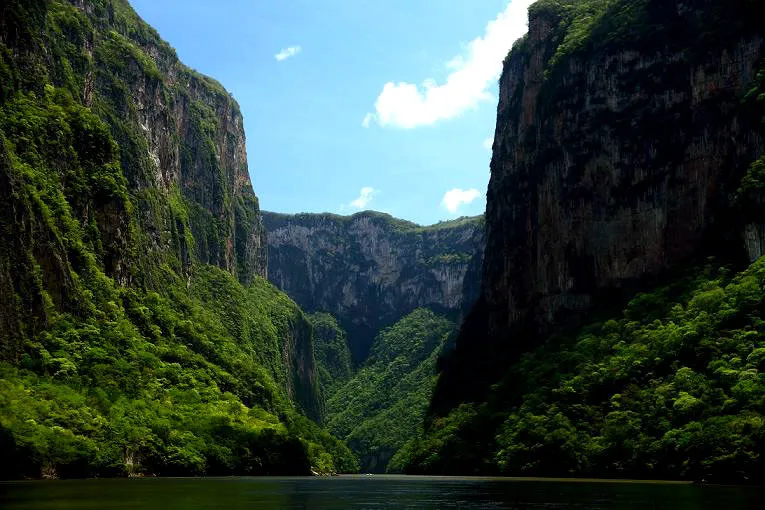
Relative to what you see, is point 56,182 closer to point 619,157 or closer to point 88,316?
point 88,316

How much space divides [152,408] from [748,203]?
307 feet

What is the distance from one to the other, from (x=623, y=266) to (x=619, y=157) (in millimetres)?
21038

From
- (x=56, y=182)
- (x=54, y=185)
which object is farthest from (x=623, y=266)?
(x=56, y=182)

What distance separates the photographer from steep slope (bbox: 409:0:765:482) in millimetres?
99812

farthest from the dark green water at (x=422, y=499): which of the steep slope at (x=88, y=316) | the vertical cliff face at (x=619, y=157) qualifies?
the vertical cliff face at (x=619, y=157)

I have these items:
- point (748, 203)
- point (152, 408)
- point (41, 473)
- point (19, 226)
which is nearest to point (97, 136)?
point (19, 226)

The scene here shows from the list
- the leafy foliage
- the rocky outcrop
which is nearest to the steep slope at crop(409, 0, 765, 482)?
the leafy foliage

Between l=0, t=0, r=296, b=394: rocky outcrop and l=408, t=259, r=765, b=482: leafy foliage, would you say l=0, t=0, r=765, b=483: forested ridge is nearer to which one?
l=408, t=259, r=765, b=482: leafy foliage

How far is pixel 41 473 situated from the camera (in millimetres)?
94750

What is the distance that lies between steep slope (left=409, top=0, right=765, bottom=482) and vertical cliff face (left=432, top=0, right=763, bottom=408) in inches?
13.6

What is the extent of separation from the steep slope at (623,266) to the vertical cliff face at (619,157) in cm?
35

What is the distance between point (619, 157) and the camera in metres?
158

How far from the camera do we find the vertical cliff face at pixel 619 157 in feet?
459

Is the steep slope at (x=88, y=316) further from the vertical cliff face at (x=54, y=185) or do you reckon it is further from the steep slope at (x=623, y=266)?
the steep slope at (x=623, y=266)
